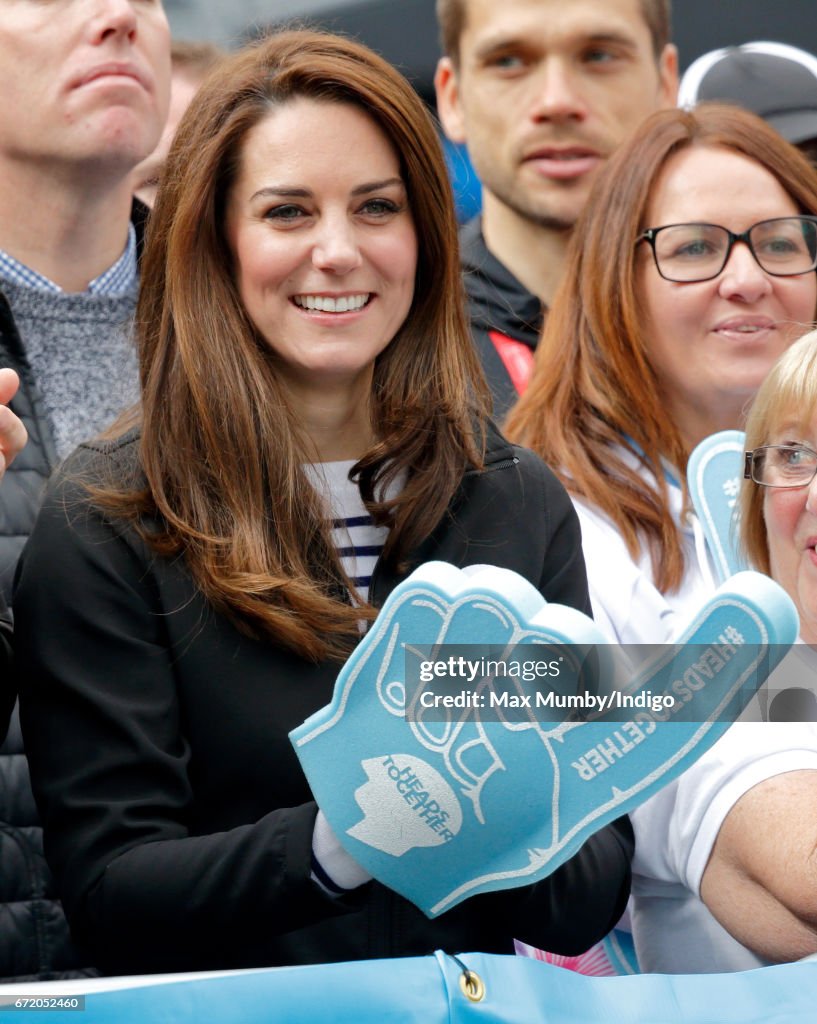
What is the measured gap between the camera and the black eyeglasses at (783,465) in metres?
1.86

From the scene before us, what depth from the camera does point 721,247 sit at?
8.31ft

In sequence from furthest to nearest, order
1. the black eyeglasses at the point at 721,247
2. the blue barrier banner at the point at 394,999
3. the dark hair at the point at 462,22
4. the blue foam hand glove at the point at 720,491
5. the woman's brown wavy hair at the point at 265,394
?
the dark hair at the point at 462,22
the black eyeglasses at the point at 721,247
the blue foam hand glove at the point at 720,491
the woman's brown wavy hair at the point at 265,394
the blue barrier banner at the point at 394,999

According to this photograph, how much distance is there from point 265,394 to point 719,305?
959mm

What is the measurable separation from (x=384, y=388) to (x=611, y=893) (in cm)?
67

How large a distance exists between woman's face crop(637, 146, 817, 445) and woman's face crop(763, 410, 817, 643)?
62 centimetres

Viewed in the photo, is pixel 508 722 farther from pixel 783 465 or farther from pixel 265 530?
pixel 783 465

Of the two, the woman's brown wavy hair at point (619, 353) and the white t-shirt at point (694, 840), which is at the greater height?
the woman's brown wavy hair at point (619, 353)

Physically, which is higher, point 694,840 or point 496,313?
point 496,313

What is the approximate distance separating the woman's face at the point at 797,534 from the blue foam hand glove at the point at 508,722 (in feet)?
1.65

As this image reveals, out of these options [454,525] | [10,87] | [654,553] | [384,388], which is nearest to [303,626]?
[454,525]

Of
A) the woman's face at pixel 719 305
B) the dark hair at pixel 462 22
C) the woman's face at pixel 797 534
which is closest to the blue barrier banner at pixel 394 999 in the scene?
the woman's face at pixel 797 534

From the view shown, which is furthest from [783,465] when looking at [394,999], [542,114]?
[542,114]

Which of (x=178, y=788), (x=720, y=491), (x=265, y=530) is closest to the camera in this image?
(x=178, y=788)

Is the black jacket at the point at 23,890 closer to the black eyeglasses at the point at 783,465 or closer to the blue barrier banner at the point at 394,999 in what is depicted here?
the blue barrier banner at the point at 394,999
